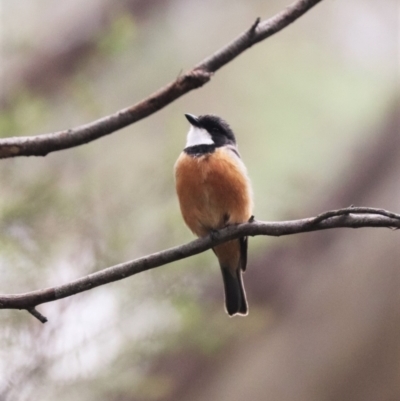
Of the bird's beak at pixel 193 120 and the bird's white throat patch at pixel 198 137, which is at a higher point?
the bird's beak at pixel 193 120

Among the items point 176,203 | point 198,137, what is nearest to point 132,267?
point 198,137

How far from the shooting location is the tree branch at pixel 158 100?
4.73ft

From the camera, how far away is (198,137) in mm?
2545

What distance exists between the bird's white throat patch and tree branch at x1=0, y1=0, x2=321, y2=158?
1.01 m

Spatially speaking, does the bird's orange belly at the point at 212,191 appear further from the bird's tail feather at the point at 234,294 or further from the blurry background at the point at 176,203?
the blurry background at the point at 176,203

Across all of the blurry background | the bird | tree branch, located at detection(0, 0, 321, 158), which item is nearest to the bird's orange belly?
the bird

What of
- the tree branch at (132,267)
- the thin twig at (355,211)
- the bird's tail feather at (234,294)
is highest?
the thin twig at (355,211)

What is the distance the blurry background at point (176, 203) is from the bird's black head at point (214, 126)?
1.89 feet

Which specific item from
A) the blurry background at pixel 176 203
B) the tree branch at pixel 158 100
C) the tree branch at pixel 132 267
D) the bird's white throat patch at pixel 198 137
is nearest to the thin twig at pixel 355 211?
the tree branch at pixel 132 267

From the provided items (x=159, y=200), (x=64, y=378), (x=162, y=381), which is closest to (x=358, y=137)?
(x=159, y=200)

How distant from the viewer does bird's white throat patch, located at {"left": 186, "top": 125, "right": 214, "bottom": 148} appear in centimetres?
250

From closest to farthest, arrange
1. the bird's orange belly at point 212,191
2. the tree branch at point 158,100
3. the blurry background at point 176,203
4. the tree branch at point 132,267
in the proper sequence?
1. the tree branch at point 158,100
2. the tree branch at point 132,267
3. the bird's orange belly at point 212,191
4. the blurry background at point 176,203

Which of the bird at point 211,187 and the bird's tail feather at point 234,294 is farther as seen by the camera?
the bird's tail feather at point 234,294

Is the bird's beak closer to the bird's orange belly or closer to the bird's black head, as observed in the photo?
the bird's black head
